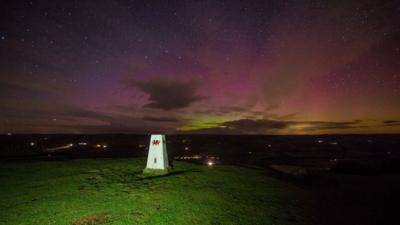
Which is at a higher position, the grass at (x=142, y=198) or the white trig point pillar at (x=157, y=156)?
the white trig point pillar at (x=157, y=156)

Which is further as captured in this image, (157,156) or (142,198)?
(157,156)

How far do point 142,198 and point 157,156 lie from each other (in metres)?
5.22

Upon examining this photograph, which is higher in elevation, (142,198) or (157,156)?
(157,156)

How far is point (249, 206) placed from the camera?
9711mm

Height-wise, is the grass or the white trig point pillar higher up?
the white trig point pillar

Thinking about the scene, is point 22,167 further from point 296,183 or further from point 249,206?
point 296,183

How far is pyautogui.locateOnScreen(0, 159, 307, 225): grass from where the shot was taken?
8190 mm

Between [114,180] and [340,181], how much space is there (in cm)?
1522

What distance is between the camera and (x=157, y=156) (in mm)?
15352

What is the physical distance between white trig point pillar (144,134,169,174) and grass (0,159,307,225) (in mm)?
819

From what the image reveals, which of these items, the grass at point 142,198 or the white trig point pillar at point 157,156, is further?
the white trig point pillar at point 157,156

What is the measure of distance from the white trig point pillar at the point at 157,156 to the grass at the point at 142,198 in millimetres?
819

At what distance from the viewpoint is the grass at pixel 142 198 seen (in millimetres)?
8190

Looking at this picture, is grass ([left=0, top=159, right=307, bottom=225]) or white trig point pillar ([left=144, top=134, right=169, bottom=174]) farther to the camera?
white trig point pillar ([left=144, top=134, right=169, bottom=174])
